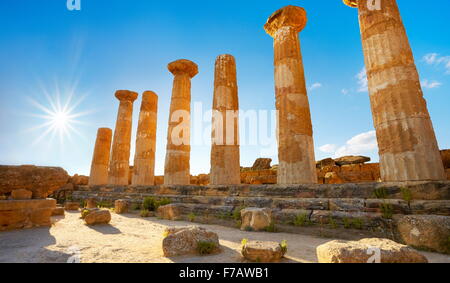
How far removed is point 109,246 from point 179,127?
8.96 metres

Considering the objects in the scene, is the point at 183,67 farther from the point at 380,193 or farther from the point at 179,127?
the point at 380,193

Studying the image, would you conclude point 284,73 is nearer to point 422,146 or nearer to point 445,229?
point 422,146

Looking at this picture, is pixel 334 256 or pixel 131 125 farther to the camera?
pixel 131 125

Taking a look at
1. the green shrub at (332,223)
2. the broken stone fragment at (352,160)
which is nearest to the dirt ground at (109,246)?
the green shrub at (332,223)

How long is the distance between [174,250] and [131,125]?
15.7 metres

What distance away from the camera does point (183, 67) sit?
1290 cm

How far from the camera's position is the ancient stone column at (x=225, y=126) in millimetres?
9375

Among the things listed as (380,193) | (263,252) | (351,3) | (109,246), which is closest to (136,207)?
(109,246)

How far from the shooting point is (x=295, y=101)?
788cm

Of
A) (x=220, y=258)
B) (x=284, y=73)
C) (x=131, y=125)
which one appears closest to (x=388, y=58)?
(x=284, y=73)

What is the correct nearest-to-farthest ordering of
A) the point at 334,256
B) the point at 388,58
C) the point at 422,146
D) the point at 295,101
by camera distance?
the point at 334,256, the point at 422,146, the point at 388,58, the point at 295,101

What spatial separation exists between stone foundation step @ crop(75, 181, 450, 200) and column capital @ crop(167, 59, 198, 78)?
7.14m

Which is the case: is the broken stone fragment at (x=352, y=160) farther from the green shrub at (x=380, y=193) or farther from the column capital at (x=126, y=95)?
the column capital at (x=126, y=95)
